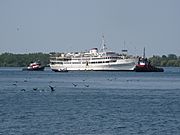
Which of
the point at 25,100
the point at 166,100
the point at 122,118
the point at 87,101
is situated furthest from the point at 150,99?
the point at 122,118

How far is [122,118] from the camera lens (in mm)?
56719

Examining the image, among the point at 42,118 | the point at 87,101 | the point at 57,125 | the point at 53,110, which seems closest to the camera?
the point at 57,125

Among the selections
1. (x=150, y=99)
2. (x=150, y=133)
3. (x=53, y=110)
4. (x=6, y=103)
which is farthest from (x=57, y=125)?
(x=150, y=99)

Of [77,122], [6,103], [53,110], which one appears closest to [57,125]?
[77,122]

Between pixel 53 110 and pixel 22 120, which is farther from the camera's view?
pixel 53 110

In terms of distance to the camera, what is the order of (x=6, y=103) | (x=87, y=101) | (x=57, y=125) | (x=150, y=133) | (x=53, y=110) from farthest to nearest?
(x=87, y=101), (x=6, y=103), (x=53, y=110), (x=57, y=125), (x=150, y=133)

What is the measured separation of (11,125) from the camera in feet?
168

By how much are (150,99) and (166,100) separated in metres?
2.65

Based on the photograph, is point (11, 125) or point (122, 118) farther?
point (122, 118)

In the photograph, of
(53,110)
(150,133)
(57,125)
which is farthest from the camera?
(53,110)

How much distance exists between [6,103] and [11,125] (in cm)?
2054

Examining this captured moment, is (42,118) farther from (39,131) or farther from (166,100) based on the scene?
(166,100)

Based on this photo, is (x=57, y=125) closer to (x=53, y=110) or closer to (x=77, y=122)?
(x=77, y=122)

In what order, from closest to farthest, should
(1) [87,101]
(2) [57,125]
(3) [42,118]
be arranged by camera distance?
(2) [57,125], (3) [42,118], (1) [87,101]
